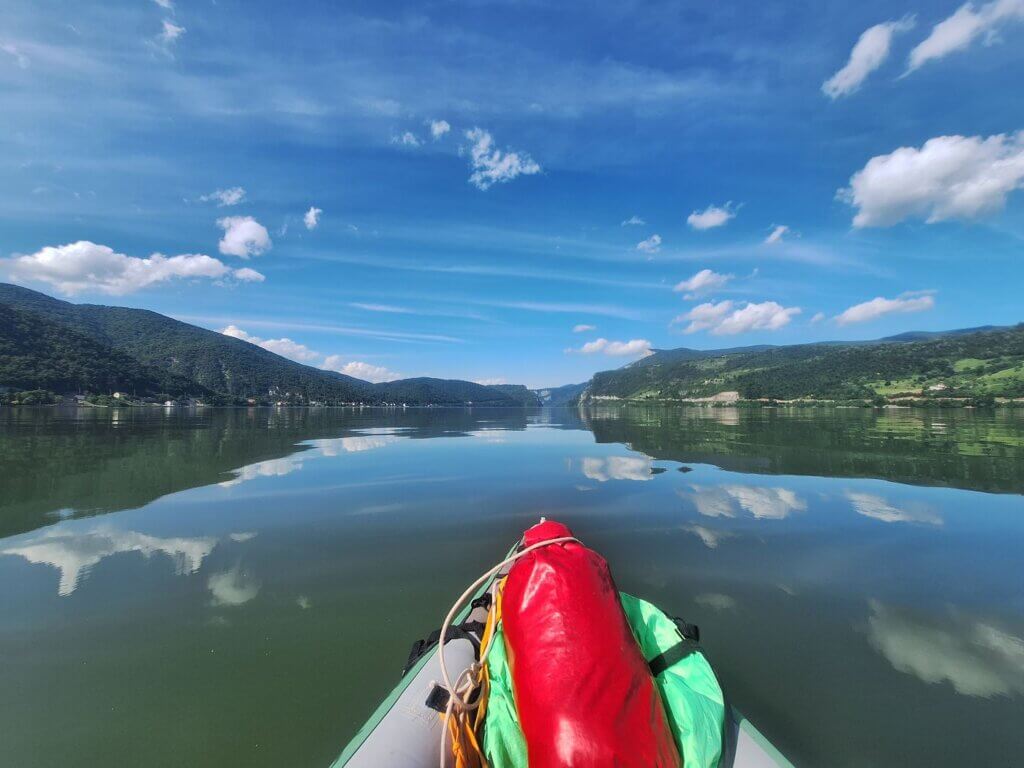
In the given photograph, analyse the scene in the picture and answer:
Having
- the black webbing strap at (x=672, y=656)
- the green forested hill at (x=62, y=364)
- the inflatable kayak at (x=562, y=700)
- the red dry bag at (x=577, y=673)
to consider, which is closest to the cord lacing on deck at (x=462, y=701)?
the inflatable kayak at (x=562, y=700)

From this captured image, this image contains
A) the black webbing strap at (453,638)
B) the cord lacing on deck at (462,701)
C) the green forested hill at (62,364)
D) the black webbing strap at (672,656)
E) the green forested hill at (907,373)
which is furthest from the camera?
the green forested hill at (62,364)

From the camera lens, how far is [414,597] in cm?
696

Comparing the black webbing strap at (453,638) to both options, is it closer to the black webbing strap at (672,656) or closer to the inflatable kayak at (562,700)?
the inflatable kayak at (562,700)

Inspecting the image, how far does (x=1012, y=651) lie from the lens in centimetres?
545

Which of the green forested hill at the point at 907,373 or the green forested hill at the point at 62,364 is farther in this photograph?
the green forested hill at the point at 62,364

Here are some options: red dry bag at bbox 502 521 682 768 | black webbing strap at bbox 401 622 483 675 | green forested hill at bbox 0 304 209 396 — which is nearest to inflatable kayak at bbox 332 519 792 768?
red dry bag at bbox 502 521 682 768

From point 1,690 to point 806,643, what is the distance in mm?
9059

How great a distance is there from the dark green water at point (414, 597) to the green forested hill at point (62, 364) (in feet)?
511

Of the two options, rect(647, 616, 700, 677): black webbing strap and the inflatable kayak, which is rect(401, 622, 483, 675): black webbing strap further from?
rect(647, 616, 700, 677): black webbing strap

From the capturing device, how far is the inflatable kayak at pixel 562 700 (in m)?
2.75

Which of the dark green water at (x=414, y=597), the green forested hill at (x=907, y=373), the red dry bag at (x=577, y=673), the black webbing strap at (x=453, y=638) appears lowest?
the dark green water at (x=414, y=597)

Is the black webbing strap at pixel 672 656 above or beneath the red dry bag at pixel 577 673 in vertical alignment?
beneath

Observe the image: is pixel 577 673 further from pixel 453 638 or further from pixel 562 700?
pixel 453 638

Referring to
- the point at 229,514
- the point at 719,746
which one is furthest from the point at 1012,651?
the point at 229,514
